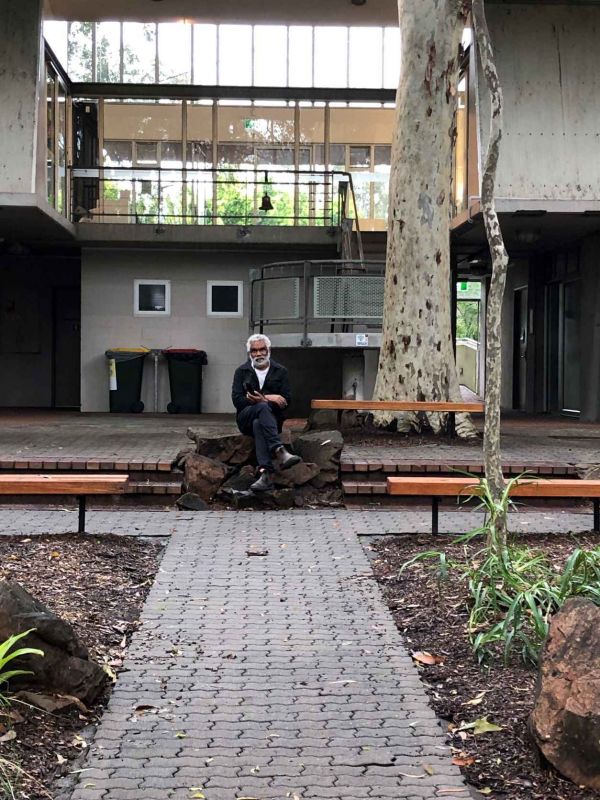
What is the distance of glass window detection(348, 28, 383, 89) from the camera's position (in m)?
29.1

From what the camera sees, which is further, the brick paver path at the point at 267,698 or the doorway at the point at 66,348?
the doorway at the point at 66,348

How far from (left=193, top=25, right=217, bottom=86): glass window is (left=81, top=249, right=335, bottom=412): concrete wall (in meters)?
9.52

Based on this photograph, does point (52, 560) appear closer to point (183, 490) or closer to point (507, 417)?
point (183, 490)

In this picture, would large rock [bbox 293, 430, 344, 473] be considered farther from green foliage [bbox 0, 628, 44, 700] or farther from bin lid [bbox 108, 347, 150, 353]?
bin lid [bbox 108, 347, 150, 353]

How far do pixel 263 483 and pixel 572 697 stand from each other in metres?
5.66

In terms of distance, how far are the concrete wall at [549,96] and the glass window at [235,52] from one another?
1261 cm

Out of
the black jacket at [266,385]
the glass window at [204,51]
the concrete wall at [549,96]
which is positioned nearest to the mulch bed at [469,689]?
the black jacket at [266,385]

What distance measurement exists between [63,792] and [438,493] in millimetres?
4112

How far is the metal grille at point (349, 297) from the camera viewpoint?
590 inches

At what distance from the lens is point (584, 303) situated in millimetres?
18750

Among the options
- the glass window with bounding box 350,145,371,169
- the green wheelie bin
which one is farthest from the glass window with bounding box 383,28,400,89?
the green wheelie bin

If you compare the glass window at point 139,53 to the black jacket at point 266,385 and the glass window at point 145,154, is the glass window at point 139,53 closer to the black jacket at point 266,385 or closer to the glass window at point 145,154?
the glass window at point 145,154

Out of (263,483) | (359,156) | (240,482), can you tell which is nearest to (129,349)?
(359,156)

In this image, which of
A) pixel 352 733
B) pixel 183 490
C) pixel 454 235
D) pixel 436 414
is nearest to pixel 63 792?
pixel 352 733
